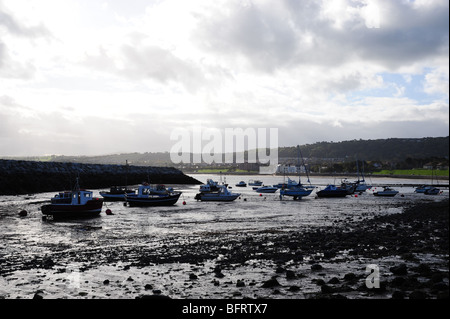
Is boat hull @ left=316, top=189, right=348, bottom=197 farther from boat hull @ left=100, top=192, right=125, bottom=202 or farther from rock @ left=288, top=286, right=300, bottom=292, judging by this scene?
rock @ left=288, top=286, right=300, bottom=292

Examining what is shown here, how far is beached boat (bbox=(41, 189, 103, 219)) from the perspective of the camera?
37188mm

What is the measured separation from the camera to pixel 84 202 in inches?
1554

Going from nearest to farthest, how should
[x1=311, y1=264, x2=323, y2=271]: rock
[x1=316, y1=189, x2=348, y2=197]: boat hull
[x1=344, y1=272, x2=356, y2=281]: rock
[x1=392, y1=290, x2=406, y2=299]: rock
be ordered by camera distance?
[x1=392, y1=290, x2=406, y2=299]: rock
[x1=344, y1=272, x2=356, y2=281]: rock
[x1=311, y1=264, x2=323, y2=271]: rock
[x1=316, y1=189, x2=348, y2=197]: boat hull

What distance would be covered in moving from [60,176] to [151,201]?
47.1m

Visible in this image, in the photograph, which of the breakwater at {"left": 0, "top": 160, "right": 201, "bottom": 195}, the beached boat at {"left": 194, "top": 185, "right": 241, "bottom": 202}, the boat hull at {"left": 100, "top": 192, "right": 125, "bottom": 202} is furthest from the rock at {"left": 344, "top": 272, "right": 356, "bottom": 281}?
the boat hull at {"left": 100, "top": 192, "right": 125, "bottom": 202}

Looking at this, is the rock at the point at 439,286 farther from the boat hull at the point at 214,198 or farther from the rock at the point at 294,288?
the boat hull at the point at 214,198

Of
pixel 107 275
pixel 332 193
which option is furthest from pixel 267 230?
pixel 332 193

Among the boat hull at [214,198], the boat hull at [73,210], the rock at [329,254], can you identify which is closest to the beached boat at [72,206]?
the boat hull at [73,210]

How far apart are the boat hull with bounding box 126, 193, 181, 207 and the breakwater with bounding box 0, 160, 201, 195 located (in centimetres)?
1120

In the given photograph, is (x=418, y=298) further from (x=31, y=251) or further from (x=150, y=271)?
(x=31, y=251)

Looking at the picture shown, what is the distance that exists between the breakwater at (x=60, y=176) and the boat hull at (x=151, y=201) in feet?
36.8

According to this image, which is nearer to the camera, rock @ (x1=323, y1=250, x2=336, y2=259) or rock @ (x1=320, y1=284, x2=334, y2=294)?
rock @ (x1=320, y1=284, x2=334, y2=294)

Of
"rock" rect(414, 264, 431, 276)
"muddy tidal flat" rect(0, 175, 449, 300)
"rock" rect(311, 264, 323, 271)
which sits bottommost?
"muddy tidal flat" rect(0, 175, 449, 300)

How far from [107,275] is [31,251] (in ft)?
27.4
